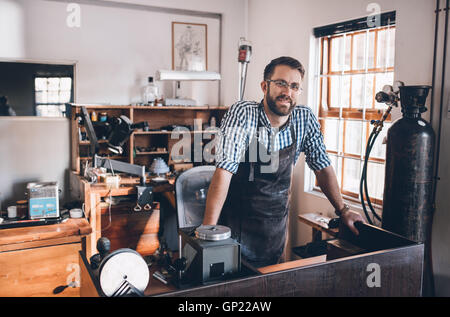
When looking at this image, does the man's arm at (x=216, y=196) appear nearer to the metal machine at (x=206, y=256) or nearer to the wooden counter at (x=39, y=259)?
the metal machine at (x=206, y=256)

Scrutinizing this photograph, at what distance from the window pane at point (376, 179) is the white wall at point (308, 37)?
197mm

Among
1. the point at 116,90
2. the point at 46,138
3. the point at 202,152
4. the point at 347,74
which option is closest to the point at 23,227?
the point at 46,138

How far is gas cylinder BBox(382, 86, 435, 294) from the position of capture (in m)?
2.51

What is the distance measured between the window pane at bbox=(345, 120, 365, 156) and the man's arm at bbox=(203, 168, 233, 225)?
197 centimetres

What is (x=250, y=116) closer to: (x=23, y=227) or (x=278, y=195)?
(x=278, y=195)

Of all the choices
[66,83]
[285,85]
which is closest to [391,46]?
[285,85]

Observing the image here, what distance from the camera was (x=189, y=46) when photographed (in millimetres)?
5000

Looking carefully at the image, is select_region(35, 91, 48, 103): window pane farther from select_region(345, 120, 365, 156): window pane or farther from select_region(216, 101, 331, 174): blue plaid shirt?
select_region(345, 120, 365, 156): window pane

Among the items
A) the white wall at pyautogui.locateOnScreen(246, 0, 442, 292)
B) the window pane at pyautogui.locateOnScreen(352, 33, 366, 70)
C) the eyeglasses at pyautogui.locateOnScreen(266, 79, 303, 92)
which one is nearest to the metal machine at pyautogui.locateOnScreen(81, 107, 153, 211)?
the eyeglasses at pyautogui.locateOnScreen(266, 79, 303, 92)

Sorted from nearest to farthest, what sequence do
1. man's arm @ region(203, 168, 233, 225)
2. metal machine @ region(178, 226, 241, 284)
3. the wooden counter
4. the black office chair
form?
metal machine @ region(178, 226, 241, 284)
man's arm @ region(203, 168, 233, 225)
the black office chair
the wooden counter

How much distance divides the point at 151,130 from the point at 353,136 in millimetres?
2257

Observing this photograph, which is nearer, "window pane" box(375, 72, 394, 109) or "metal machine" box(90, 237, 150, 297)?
"metal machine" box(90, 237, 150, 297)

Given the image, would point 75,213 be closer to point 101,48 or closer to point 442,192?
point 101,48
